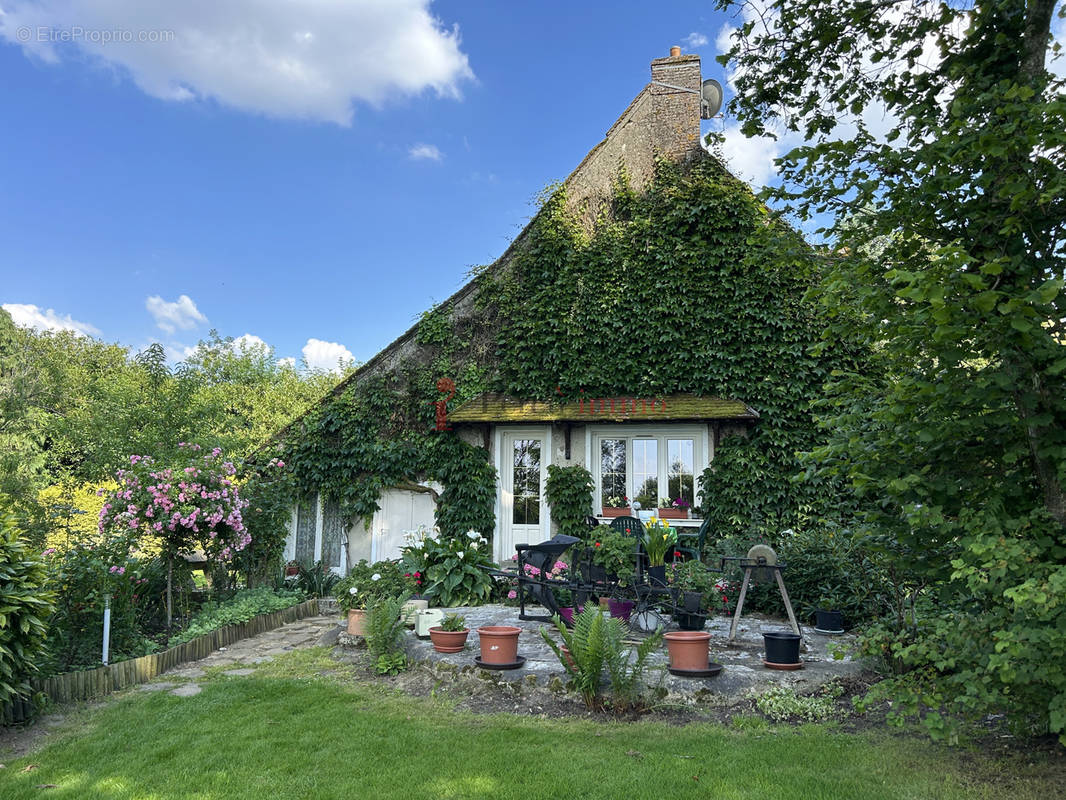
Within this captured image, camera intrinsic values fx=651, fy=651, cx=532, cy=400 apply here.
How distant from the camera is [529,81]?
10.8 metres

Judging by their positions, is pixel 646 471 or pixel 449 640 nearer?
pixel 449 640

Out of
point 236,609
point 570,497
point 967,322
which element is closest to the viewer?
point 967,322

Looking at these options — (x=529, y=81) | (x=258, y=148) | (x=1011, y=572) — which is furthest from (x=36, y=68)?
(x=1011, y=572)

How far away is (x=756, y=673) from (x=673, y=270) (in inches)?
284

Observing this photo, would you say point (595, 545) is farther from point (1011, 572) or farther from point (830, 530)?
point (1011, 572)

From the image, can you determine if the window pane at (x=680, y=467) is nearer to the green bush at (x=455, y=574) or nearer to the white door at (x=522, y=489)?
the white door at (x=522, y=489)

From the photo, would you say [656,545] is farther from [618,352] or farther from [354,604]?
[618,352]

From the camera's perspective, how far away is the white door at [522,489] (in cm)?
1145

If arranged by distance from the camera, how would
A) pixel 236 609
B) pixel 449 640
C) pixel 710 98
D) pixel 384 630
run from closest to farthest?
pixel 449 640 → pixel 384 630 → pixel 236 609 → pixel 710 98

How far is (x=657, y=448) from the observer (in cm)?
1112

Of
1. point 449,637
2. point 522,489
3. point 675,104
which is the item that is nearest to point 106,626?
point 449,637

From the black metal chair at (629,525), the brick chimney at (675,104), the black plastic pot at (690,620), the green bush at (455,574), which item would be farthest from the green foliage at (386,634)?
the brick chimney at (675,104)

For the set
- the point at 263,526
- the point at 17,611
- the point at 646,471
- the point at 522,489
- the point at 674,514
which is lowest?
the point at 17,611

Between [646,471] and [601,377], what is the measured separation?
5.85 feet
